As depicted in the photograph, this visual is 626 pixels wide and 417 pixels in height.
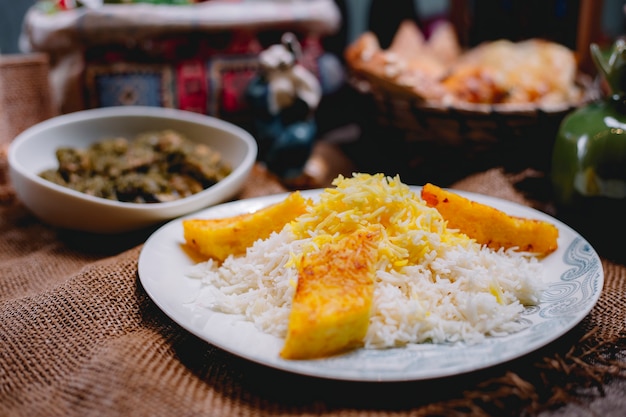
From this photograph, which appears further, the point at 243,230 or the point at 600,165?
the point at 600,165

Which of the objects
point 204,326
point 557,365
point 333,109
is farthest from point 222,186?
point 333,109

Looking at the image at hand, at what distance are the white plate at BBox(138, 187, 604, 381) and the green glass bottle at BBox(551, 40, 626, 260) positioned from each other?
0.22 meters

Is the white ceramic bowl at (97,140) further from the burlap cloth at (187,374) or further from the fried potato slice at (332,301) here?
the fried potato slice at (332,301)

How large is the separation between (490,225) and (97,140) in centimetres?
142

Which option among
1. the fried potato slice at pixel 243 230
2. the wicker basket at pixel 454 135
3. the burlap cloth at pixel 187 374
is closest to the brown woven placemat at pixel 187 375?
the burlap cloth at pixel 187 374

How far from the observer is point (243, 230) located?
143cm

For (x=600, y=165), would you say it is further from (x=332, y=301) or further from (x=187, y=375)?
(x=187, y=375)

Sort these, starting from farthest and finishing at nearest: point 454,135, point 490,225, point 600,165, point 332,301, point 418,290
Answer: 1. point 454,135
2. point 600,165
3. point 490,225
4. point 418,290
5. point 332,301

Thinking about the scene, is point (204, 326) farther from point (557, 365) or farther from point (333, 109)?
point (333, 109)

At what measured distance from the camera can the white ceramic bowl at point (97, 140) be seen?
1672 millimetres

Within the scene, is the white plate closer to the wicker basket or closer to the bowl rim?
the bowl rim

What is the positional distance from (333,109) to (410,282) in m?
1.89

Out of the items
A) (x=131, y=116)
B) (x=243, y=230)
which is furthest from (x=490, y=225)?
(x=131, y=116)

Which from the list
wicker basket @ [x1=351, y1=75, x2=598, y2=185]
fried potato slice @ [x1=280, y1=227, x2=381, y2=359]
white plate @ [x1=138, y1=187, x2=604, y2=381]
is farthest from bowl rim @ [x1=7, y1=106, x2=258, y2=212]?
fried potato slice @ [x1=280, y1=227, x2=381, y2=359]
